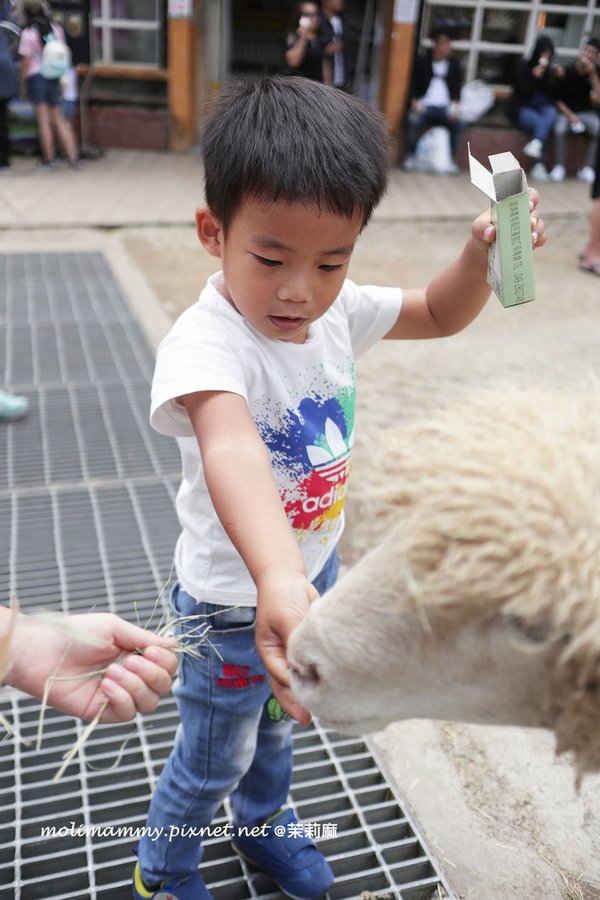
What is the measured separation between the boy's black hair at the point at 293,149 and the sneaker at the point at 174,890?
55.1 inches

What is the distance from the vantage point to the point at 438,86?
10578mm

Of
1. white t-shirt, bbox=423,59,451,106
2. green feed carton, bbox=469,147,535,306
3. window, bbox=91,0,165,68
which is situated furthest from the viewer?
window, bbox=91,0,165,68

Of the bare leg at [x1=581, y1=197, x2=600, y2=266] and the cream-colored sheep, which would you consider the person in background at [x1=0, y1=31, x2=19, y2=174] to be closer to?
the bare leg at [x1=581, y1=197, x2=600, y2=266]

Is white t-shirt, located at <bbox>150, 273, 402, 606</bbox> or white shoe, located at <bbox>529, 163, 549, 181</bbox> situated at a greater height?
white t-shirt, located at <bbox>150, 273, 402, 606</bbox>

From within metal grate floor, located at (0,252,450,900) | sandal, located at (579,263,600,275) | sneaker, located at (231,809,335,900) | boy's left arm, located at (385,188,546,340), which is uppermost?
boy's left arm, located at (385,188,546,340)

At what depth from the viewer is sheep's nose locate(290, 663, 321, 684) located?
44.2 inches

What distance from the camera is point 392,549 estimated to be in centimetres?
111

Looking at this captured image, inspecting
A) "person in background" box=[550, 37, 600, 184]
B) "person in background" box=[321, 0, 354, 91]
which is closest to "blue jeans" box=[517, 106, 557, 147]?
"person in background" box=[550, 37, 600, 184]

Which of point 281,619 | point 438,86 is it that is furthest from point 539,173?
point 281,619

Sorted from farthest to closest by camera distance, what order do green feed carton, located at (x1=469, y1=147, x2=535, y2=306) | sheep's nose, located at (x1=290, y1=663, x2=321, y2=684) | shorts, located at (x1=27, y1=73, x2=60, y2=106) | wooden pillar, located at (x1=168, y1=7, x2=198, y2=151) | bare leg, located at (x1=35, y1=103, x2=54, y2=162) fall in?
wooden pillar, located at (x1=168, y1=7, x2=198, y2=151) → bare leg, located at (x1=35, y1=103, x2=54, y2=162) → shorts, located at (x1=27, y1=73, x2=60, y2=106) → green feed carton, located at (x1=469, y1=147, x2=535, y2=306) → sheep's nose, located at (x1=290, y1=663, x2=321, y2=684)

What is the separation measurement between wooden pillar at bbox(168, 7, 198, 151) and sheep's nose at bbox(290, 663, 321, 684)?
36.3 feet

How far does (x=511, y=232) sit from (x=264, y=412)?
558 mm

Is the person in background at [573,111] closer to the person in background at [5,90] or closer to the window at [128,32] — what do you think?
the window at [128,32]

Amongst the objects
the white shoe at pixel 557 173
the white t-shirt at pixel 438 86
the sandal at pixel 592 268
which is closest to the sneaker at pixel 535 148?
the white shoe at pixel 557 173
